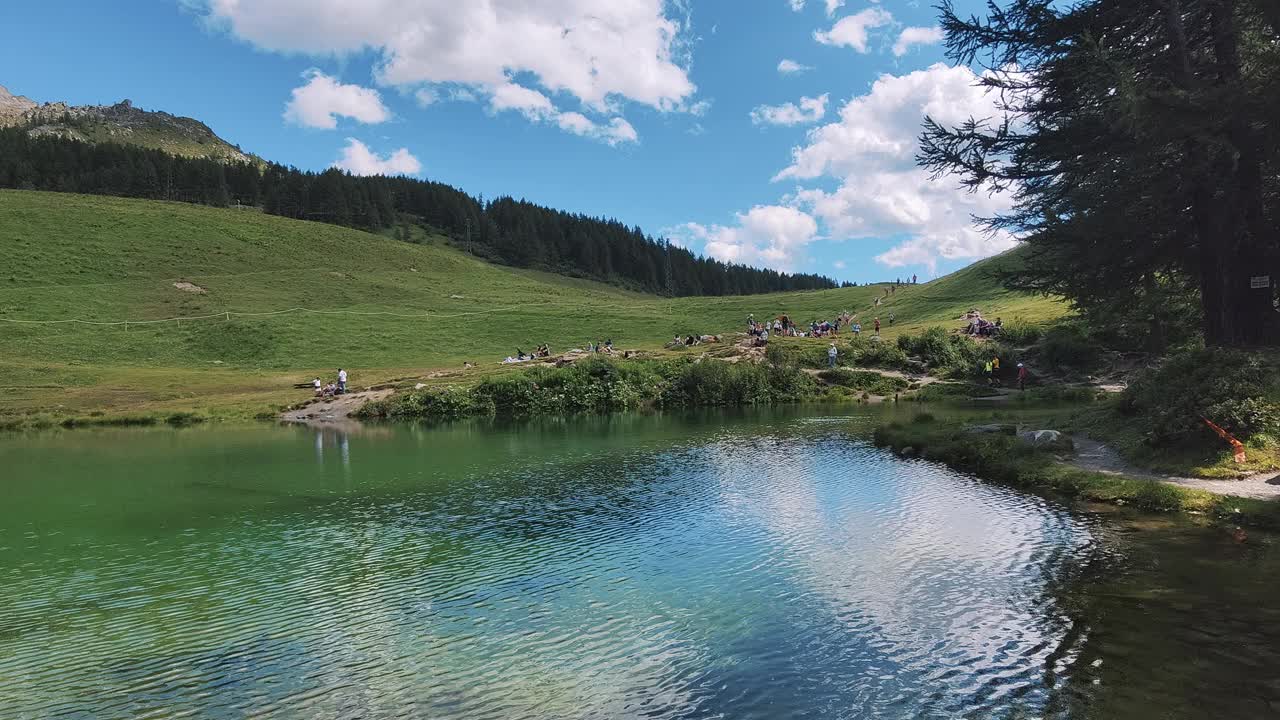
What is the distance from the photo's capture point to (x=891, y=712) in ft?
29.4

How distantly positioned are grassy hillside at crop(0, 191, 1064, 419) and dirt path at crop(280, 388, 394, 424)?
3.51 meters

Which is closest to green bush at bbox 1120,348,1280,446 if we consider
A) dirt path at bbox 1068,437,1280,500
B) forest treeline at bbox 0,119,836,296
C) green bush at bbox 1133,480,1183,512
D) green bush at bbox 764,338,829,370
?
dirt path at bbox 1068,437,1280,500

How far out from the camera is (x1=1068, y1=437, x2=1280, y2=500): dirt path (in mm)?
16984

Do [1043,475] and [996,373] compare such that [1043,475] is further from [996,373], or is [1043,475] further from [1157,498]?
[996,373]

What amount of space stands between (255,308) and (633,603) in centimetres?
9399

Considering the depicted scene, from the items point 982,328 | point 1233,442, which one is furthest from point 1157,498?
point 982,328

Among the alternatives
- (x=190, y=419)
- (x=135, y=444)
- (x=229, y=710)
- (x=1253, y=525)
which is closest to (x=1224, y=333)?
(x=1253, y=525)

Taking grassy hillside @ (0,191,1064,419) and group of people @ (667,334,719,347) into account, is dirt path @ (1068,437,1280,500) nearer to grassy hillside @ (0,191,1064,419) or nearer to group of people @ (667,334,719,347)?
group of people @ (667,334,719,347)

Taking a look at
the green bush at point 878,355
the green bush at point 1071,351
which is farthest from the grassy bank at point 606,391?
the green bush at point 1071,351

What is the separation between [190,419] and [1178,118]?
187 feet

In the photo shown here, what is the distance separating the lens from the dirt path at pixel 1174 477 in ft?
55.7

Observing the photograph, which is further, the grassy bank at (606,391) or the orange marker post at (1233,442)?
the grassy bank at (606,391)

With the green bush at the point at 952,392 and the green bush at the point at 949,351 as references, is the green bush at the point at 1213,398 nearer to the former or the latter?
the green bush at the point at 952,392

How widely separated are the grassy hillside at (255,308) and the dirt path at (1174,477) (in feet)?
172
